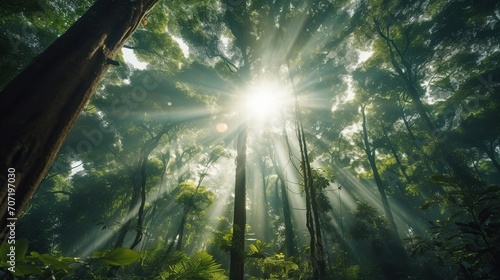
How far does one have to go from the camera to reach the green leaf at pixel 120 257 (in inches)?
35.3

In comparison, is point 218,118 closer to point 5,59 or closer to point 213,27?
point 213,27

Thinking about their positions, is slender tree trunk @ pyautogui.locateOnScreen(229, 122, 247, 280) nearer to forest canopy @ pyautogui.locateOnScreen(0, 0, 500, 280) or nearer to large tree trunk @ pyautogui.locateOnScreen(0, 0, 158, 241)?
forest canopy @ pyautogui.locateOnScreen(0, 0, 500, 280)

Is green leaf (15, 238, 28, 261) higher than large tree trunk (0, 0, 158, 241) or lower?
lower

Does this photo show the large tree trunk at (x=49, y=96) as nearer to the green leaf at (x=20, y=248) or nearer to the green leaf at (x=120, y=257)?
the green leaf at (x=20, y=248)

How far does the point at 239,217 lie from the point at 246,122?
3.24 meters

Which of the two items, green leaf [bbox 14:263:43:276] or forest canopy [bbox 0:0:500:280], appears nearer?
green leaf [bbox 14:263:43:276]

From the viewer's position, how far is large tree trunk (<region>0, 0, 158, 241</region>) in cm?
93

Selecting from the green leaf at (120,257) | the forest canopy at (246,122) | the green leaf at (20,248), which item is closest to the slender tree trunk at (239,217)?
the forest canopy at (246,122)

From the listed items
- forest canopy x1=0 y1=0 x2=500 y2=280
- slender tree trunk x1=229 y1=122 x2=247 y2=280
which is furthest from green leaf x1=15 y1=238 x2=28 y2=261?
Answer: slender tree trunk x1=229 y1=122 x2=247 y2=280

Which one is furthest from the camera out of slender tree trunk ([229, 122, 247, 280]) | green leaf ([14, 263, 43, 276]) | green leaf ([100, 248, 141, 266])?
slender tree trunk ([229, 122, 247, 280])

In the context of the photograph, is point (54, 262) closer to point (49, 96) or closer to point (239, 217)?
point (49, 96)

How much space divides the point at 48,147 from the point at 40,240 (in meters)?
24.8

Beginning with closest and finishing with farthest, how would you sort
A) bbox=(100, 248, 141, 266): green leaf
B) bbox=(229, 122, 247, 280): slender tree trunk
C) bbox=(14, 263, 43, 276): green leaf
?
bbox=(14, 263, 43, 276): green leaf, bbox=(100, 248, 141, 266): green leaf, bbox=(229, 122, 247, 280): slender tree trunk

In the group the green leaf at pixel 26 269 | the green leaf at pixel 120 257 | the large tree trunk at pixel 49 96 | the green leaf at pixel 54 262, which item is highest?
the large tree trunk at pixel 49 96
